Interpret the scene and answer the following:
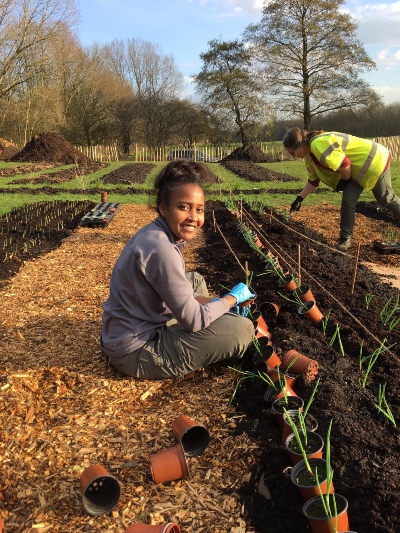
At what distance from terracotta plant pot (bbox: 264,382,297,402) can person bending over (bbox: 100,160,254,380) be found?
1.11 ft

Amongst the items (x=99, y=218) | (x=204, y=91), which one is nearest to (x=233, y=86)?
(x=204, y=91)

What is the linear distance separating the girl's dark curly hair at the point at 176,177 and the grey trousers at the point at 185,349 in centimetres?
74

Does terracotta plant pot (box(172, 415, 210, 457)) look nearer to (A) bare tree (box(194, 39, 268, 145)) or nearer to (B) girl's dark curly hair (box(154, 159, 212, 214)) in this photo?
(B) girl's dark curly hair (box(154, 159, 212, 214))

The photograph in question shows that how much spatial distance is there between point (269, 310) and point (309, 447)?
1811mm

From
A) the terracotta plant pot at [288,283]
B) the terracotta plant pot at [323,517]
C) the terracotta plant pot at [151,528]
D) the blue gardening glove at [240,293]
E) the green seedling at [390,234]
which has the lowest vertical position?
the green seedling at [390,234]

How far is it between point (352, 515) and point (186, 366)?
1.20 meters

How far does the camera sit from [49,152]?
2361 cm

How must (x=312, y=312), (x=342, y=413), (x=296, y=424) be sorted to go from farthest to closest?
(x=312, y=312)
(x=342, y=413)
(x=296, y=424)

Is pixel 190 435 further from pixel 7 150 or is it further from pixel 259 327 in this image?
pixel 7 150

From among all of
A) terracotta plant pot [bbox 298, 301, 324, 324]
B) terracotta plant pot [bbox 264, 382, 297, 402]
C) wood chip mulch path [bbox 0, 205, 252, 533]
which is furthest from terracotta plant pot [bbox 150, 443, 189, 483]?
terracotta plant pot [bbox 298, 301, 324, 324]

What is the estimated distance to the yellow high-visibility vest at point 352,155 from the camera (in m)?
5.19

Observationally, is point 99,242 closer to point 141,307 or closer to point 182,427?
point 141,307

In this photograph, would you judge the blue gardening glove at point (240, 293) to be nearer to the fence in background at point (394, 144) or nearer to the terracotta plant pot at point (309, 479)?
the terracotta plant pot at point (309, 479)

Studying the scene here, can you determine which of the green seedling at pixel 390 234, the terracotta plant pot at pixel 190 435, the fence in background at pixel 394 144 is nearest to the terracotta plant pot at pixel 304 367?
the terracotta plant pot at pixel 190 435
